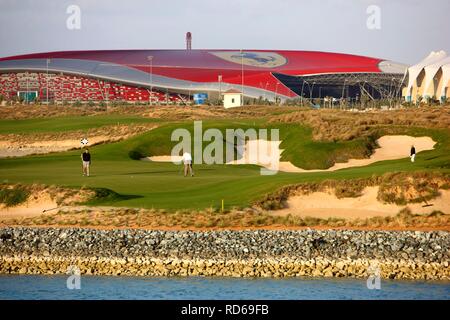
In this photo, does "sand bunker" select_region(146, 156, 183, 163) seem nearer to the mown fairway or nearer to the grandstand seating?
the mown fairway

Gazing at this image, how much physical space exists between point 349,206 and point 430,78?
371 ft

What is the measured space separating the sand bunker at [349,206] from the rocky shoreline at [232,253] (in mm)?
4923

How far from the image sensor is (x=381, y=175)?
43594 mm

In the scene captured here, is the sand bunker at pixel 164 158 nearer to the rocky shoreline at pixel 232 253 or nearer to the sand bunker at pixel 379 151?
the sand bunker at pixel 379 151

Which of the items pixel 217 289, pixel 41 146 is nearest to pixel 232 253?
pixel 217 289

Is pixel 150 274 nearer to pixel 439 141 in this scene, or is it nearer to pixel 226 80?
pixel 439 141

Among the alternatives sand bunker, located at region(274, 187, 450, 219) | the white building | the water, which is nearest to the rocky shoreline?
the water

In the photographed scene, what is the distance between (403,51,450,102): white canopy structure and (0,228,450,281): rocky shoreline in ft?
358

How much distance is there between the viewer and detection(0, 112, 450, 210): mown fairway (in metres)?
43.1

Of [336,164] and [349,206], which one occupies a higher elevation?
[349,206]

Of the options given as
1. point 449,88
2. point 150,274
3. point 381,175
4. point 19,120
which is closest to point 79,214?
point 150,274

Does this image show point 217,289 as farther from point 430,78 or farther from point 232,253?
point 430,78

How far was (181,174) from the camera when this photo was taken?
177 ft
